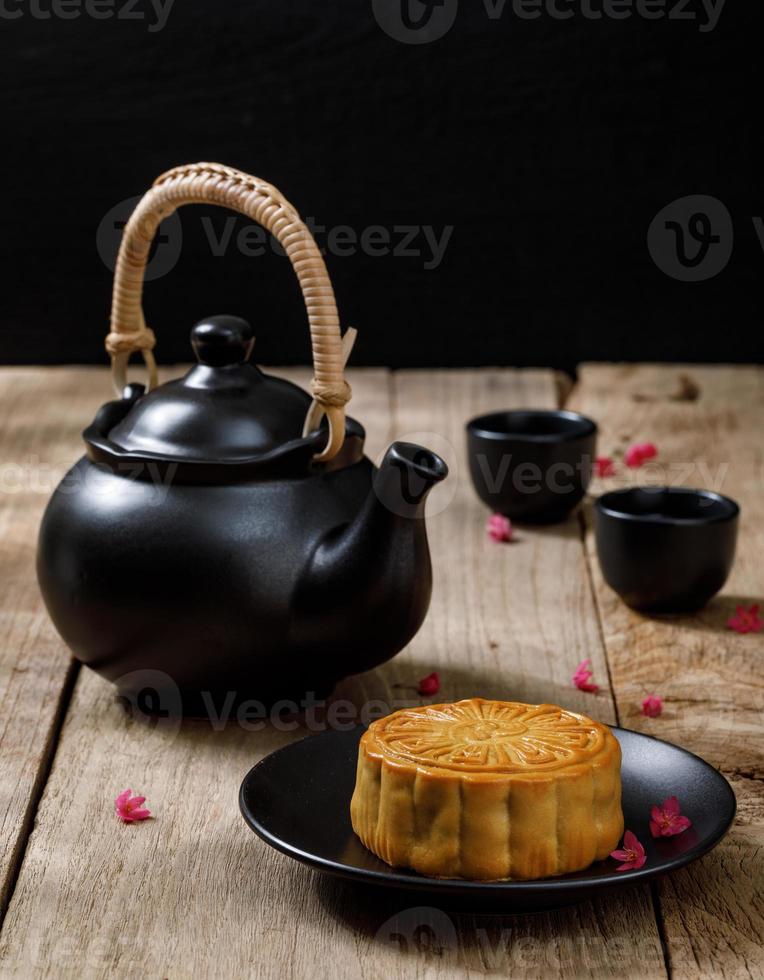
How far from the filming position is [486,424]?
1.73 meters

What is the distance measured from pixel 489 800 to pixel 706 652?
0.55 m

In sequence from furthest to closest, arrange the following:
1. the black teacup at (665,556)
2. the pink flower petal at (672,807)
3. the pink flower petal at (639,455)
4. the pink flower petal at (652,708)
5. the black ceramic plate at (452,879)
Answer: the pink flower petal at (639,455)
the black teacup at (665,556)
the pink flower petal at (652,708)
the pink flower petal at (672,807)
the black ceramic plate at (452,879)

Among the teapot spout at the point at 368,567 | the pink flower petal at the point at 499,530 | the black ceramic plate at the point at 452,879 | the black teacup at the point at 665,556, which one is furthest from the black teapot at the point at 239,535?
the pink flower petal at the point at 499,530

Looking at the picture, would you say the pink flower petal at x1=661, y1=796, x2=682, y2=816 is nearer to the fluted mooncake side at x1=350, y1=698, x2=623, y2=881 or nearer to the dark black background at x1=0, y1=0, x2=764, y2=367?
the fluted mooncake side at x1=350, y1=698, x2=623, y2=881

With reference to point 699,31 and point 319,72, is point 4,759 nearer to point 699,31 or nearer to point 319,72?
point 319,72

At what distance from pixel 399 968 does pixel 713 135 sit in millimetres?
2069

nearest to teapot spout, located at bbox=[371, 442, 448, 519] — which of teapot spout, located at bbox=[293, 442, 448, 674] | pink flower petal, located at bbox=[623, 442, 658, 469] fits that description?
teapot spout, located at bbox=[293, 442, 448, 674]

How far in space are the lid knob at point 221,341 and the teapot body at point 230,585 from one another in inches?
4.4

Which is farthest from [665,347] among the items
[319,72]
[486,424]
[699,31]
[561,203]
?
[486,424]

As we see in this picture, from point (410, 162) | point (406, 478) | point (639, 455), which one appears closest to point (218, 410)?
point (406, 478)

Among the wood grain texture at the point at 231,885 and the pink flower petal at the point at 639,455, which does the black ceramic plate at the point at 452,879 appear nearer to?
the wood grain texture at the point at 231,885

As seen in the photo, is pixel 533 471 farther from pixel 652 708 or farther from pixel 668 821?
pixel 668 821

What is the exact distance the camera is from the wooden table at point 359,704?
0.80 meters

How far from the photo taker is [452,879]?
81 centimetres
